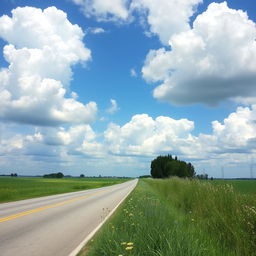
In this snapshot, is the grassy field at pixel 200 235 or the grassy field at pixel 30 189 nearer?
the grassy field at pixel 200 235

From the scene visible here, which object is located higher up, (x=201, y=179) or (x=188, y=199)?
(x=201, y=179)

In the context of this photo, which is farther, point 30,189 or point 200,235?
point 30,189

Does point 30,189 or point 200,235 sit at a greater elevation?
point 200,235

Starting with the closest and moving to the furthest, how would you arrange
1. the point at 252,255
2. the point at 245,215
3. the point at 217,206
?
the point at 252,255 → the point at 245,215 → the point at 217,206

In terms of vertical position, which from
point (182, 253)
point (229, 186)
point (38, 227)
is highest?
point (229, 186)

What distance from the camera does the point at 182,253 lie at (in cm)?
499

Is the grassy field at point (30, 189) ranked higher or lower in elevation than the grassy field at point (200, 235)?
lower

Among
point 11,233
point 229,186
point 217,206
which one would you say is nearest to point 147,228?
point 217,206

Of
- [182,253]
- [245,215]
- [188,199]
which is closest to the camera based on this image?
[182,253]

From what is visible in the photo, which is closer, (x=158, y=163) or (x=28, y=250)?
(x=28, y=250)

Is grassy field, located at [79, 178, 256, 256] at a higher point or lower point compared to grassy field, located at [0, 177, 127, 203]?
higher

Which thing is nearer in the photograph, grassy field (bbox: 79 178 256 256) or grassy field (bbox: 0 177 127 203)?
grassy field (bbox: 79 178 256 256)

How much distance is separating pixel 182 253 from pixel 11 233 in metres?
6.48

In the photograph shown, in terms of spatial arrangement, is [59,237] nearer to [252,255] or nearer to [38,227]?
[38,227]
